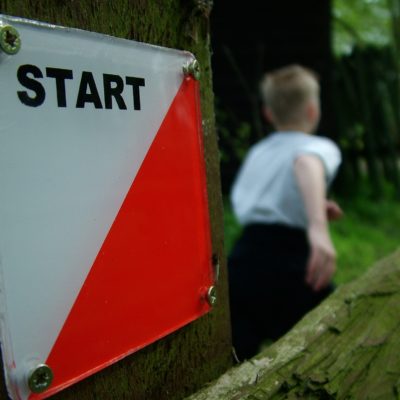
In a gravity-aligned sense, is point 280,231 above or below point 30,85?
below

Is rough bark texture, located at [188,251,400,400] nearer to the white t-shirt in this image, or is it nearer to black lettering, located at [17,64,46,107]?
black lettering, located at [17,64,46,107]

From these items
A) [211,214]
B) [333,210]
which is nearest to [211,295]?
[211,214]

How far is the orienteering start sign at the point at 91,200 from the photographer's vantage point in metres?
0.62

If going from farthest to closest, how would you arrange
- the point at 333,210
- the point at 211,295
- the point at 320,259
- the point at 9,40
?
the point at 333,210 < the point at 320,259 < the point at 211,295 < the point at 9,40

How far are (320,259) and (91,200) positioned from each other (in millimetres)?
1194

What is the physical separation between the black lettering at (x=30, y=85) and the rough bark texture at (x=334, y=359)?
0.60 metres

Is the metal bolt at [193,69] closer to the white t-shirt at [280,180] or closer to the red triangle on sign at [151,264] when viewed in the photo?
the red triangle on sign at [151,264]

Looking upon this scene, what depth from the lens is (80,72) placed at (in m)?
0.68

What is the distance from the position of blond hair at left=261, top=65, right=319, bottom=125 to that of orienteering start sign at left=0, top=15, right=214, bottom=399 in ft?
4.81

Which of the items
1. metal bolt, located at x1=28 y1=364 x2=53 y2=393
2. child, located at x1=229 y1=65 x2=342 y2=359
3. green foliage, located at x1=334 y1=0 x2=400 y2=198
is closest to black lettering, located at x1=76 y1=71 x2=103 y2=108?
metal bolt, located at x1=28 y1=364 x2=53 y2=393

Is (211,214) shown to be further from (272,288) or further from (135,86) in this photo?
(272,288)

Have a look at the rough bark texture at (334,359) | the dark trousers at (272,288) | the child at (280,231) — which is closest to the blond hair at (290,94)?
the child at (280,231)

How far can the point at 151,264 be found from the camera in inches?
31.9

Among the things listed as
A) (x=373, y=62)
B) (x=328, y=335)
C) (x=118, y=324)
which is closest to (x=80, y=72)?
(x=118, y=324)
